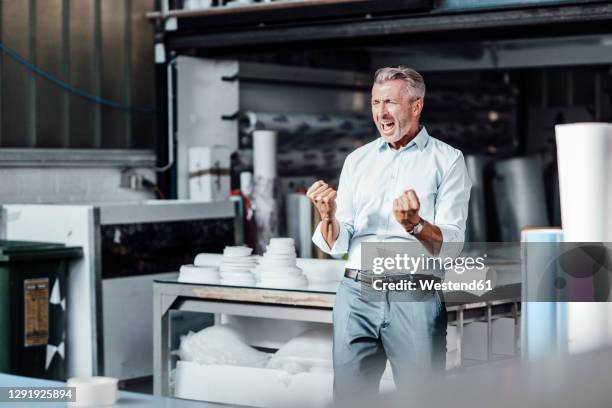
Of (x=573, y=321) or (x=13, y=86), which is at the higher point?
(x=13, y=86)

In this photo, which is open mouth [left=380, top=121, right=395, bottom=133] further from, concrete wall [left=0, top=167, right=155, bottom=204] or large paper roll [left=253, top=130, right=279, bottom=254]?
concrete wall [left=0, top=167, right=155, bottom=204]

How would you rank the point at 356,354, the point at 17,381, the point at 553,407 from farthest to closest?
the point at 356,354 < the point at 17,381 < the point at 553,407

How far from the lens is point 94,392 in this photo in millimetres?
2012

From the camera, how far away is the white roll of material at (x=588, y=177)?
2.44 m

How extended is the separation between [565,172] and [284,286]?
5.53ft

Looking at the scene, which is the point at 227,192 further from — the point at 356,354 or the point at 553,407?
the point at 553,407

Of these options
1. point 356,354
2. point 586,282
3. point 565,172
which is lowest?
point 356,354

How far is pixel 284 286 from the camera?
3949 millimetres

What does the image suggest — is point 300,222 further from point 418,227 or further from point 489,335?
point 418,227

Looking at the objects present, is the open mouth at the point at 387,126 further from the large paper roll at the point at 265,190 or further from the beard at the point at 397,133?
the large paper roll at the point at 265,190

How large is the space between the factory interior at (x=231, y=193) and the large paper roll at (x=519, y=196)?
18 mm

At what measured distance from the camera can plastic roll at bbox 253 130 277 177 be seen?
20.2 ft

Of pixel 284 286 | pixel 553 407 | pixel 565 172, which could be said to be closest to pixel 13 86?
pixel 284 286

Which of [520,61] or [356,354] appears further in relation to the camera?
[520,61]
